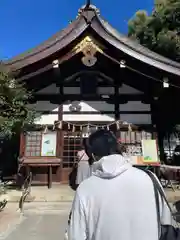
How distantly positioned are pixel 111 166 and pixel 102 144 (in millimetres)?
162

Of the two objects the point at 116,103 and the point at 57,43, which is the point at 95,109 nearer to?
the point at 116,103

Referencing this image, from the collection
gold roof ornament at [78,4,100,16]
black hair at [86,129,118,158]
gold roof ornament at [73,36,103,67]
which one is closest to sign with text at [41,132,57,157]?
gold roof ornament at [73,36,103,67]

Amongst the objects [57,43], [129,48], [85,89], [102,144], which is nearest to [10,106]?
[57,43]

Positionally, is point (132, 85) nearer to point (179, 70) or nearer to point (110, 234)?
point (179, 70)

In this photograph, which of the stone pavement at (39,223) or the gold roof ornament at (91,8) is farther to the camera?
the gold roof ornament at (91,8)

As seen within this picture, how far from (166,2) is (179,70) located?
9.48 meters

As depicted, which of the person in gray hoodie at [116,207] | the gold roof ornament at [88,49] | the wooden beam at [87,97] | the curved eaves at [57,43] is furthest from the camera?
the wooden beam at [87,97]

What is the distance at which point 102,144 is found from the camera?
1846 millimetres

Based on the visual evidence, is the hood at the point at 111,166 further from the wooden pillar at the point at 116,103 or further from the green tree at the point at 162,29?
the green tree at the point at 162,29

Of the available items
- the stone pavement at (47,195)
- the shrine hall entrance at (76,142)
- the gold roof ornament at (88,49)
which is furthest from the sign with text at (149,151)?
the gold roof ornament at (88,49)

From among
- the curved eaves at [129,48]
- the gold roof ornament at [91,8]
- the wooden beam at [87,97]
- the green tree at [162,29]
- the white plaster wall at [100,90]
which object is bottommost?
the wooden beam at [87,97]

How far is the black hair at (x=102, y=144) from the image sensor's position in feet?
6.03

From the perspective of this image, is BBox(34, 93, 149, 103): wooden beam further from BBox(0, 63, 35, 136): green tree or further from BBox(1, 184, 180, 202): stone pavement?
BBox(1, 184, 180, 202): stone pavement

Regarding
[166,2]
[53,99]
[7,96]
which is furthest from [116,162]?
[166,2]
